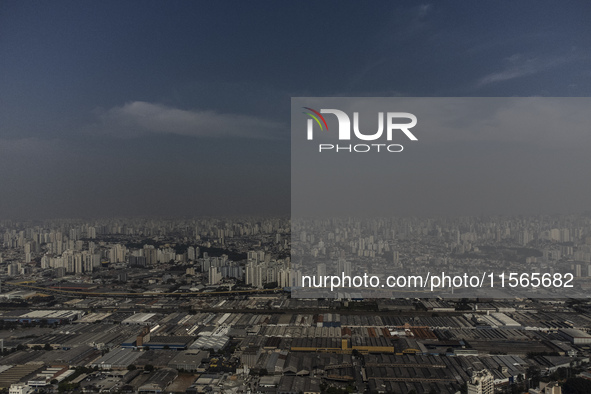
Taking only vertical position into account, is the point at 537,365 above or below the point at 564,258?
below

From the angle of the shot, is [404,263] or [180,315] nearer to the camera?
[404,263]

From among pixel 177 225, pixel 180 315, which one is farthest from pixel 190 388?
pixel 177 225

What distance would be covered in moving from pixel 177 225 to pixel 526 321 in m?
6.86

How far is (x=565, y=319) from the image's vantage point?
5078 millimetres

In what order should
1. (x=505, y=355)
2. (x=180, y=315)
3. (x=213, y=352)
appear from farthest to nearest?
(x=180, y=315) → (x=213, y=352) → (x=505, y=355)

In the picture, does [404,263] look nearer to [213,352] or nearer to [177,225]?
[213,352]

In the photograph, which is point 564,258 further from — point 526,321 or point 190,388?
point 190,388

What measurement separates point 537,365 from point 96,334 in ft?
16.7

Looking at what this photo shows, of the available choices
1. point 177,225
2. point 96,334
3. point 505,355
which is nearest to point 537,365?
point 505,355

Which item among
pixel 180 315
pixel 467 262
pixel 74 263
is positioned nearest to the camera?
pixel 467 262

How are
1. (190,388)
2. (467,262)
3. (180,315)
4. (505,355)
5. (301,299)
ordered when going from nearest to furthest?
(190,388)
(467,262)
(505,355)
(180,315)
(301,299)

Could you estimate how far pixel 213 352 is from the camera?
4527mm

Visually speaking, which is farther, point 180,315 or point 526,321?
point 180,315

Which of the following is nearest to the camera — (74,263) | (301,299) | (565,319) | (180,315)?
(565,319)
